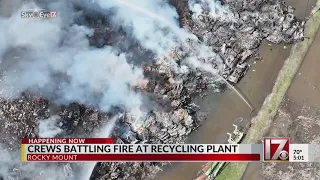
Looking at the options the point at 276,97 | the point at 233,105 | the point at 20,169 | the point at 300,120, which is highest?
the point at 276,97

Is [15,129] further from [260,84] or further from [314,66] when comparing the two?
[314,66]

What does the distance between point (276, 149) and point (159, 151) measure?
577 cm

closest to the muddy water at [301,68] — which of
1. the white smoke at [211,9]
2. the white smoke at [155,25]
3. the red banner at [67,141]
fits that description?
the white smoke at [211,9]

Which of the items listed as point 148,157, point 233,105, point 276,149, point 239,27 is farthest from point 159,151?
point 239,27

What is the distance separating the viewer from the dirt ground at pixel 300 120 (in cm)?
2095

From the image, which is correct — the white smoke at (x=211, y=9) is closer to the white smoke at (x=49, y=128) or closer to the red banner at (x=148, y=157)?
the red banner at (x=148, y=157)

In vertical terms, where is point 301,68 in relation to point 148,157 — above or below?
above

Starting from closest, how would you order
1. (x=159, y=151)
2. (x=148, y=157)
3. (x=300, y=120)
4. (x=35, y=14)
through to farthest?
(x=148, y=157), (x=159, y=151), (x=35, y=14), (x=300, y=120)

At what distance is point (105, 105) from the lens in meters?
20.6

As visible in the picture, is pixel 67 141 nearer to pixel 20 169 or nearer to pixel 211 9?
pixel 20 169

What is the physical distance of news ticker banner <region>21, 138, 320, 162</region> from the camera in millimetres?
19812

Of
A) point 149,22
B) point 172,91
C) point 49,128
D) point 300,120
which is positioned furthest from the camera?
point 300,120

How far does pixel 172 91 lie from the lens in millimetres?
21016

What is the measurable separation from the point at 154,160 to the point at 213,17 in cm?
792
